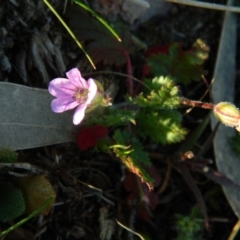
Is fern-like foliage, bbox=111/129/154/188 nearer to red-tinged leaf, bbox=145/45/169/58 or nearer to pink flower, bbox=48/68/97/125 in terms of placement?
pink flower, bbox=48/68/97/125

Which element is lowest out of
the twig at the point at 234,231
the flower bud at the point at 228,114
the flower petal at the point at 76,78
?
the twig at the point at 234,231

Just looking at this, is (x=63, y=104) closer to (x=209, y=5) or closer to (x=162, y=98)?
(x=162, y=98)

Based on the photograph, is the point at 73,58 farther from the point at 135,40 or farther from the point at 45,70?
the point at 135,40

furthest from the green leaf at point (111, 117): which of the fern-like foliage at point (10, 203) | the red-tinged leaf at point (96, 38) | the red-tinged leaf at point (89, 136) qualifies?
the fern-like foliage at point (10, 203)

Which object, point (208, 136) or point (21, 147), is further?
point (208, 136)

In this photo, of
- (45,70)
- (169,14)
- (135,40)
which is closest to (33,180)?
(45,70)

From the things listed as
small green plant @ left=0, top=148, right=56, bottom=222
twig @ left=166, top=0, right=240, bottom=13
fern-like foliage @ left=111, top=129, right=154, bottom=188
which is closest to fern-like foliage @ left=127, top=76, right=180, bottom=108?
fern-like foliage @ left=111, top=129, right=154, bottom=188

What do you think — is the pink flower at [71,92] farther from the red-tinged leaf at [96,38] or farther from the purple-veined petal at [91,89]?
the red-tinged leaf at [96,38]

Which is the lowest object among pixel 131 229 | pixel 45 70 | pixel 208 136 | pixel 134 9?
pixel 131 229
